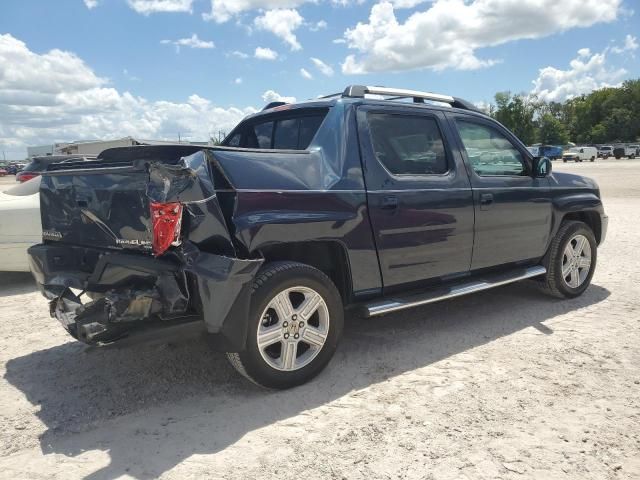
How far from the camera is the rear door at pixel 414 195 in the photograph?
3.81m

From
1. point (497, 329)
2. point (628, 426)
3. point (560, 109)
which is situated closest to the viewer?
point (628, 426)

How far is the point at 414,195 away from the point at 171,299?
6.31 feet

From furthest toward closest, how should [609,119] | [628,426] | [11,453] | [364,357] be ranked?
[609,119] → [364,357] → [628,426] → [11,453]

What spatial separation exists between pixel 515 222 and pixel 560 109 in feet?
446

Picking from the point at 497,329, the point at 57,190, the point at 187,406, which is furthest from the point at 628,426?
the point at 57,190

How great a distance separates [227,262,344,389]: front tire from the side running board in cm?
35

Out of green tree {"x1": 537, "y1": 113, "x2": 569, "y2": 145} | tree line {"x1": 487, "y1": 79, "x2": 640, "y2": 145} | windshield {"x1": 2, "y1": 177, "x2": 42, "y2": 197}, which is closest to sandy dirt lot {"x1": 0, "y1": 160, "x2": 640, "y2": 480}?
windshield {"x1": 2, "y1": 177, "x2": 42, "y2": 197}

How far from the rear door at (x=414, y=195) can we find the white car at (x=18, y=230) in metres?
4.19

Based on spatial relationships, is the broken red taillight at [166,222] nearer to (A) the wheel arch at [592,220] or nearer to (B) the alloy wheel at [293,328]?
(B) the alloy wheel at [293,328]

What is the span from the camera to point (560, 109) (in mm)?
125438

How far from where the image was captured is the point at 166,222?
299 centimetres

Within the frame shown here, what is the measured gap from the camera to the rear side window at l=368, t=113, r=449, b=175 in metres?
3.94

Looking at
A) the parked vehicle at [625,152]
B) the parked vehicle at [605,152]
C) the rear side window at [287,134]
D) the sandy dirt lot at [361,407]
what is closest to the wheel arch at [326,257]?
the sandy dirt lot at [361,407]

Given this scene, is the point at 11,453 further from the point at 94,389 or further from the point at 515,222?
the point at 515,222
